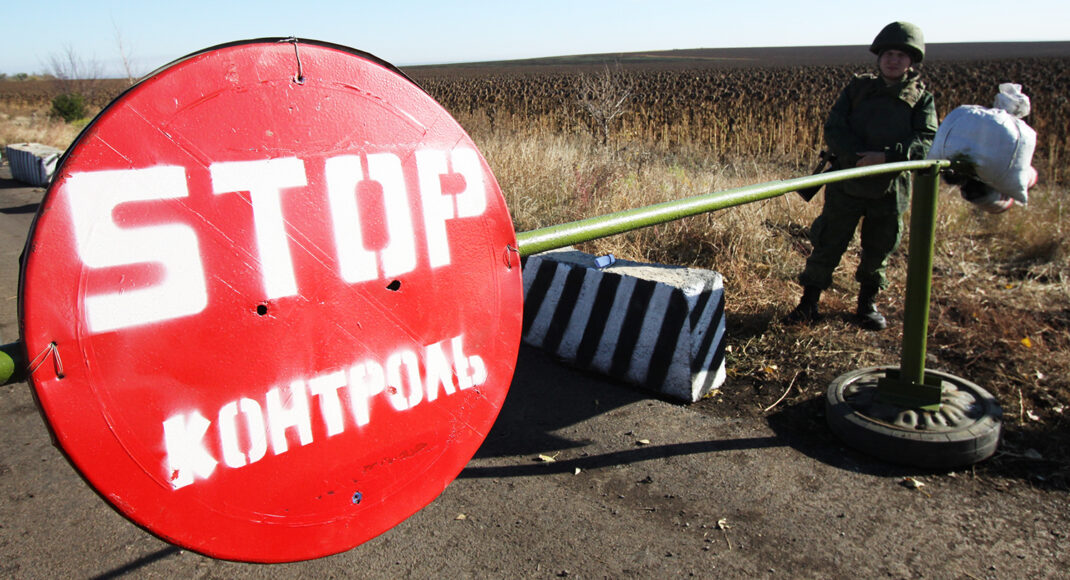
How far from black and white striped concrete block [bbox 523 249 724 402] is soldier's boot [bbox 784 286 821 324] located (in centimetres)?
118

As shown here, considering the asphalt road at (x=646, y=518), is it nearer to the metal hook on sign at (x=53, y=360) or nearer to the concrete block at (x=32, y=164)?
the metal hook on sign at (x=53, y=360)

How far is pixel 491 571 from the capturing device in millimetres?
2490

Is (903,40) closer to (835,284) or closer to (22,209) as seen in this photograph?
(835,284)

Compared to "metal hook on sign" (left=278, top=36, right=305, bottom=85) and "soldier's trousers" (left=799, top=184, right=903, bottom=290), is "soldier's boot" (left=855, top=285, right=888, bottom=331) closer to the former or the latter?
"soldier's trousers" (left=799, top=184, right=903, bottom=290)

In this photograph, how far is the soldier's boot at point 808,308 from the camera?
4.93 meters

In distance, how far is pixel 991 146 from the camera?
129 inches

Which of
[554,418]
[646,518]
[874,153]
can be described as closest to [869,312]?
[874,153]

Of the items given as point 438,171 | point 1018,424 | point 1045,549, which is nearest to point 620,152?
point 1018,424

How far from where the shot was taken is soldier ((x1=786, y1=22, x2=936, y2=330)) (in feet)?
14.8

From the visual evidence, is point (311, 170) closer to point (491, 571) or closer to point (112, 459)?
point (112, 459)

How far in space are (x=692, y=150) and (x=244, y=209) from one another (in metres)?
10.6

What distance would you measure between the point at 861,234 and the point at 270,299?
460 cm

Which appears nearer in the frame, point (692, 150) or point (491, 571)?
point (491, 571)

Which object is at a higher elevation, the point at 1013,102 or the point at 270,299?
the point at 1013,102
